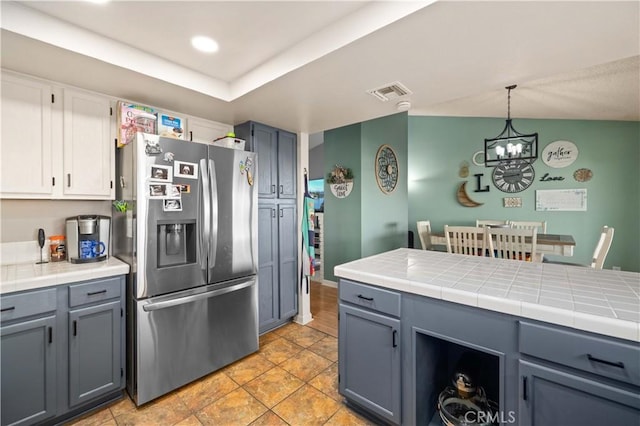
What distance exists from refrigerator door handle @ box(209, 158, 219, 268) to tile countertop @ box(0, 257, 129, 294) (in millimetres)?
552

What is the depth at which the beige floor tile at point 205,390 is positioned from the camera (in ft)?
6.07

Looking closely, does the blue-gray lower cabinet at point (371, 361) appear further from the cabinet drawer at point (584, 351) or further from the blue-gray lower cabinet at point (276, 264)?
the blue-gray lower cabinet at point (276, 264)

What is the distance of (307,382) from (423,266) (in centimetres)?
126

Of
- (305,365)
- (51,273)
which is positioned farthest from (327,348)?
(51,273)

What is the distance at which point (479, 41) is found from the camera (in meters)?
1.44

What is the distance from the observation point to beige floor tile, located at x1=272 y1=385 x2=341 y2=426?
1.69 meters

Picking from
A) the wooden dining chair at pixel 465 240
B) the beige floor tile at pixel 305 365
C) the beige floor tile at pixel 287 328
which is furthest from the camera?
the wooden dining chair at pixel 465 240

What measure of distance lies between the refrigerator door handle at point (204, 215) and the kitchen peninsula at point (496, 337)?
1.06 m

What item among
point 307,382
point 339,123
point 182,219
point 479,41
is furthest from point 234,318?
point 479,41

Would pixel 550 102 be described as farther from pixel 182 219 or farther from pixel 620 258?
pixel 182 219

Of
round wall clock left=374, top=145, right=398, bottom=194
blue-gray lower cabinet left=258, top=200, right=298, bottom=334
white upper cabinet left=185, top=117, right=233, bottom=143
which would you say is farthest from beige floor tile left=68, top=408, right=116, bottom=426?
round wall clock left=374, top=145, right=398, bottom=194

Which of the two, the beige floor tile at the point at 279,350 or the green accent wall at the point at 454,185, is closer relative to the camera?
the beige floor tile at the point at 279,350

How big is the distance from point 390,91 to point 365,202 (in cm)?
240

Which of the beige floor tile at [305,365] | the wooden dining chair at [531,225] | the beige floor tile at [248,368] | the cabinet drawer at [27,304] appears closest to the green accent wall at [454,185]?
the wooden dining chair at [531,225]
